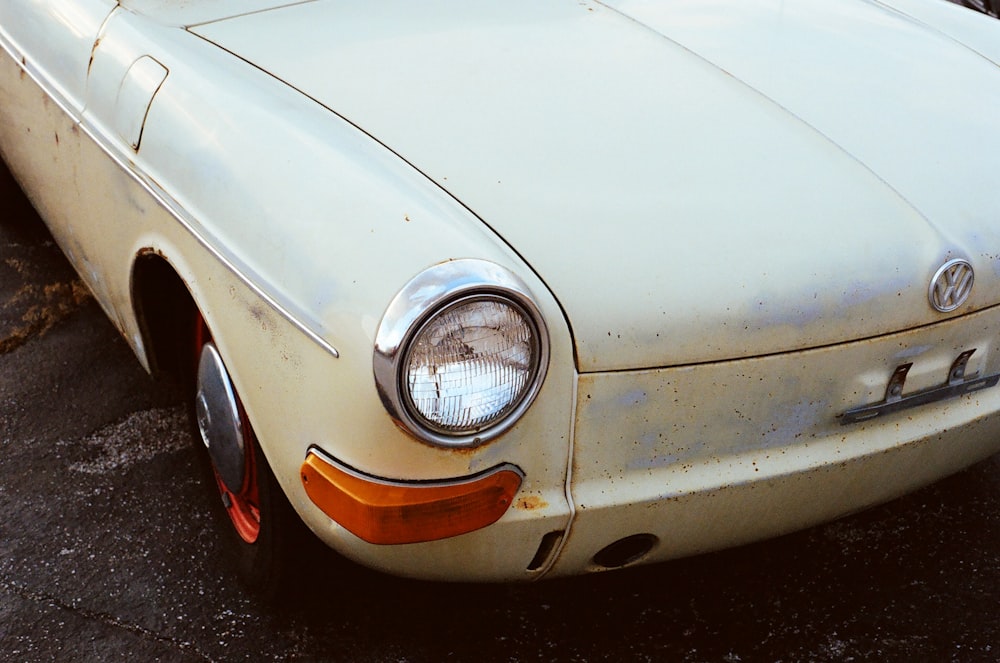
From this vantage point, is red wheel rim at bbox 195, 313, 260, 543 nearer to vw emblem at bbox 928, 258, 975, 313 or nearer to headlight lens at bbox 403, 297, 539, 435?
headlight lens at bbox 403, 297, 539, 435

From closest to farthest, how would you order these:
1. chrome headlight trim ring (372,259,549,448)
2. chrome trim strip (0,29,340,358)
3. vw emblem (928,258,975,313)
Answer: chrome headlight trim ring (372,259,549,448) < chrome trim strip (0,29,340,358) < vw emblem (928,258,975,313)

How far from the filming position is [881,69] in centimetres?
204

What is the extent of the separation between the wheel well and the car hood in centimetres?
47

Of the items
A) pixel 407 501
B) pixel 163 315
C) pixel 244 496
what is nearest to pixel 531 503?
pixel 407 501

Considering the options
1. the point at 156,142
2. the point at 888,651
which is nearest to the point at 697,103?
the point at 156,142

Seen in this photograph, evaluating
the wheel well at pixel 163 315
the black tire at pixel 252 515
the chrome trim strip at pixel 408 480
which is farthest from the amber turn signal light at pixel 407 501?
the wheel well at pixel 163 315

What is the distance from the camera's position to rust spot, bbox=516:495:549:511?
1.46 m

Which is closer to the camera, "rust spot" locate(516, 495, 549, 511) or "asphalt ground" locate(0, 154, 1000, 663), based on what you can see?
"rust spot" locate(516, 495, 549, 511)

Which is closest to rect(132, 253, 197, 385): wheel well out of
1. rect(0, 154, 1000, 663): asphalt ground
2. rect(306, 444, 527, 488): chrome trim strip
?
rect(0, 154, 1000, 663): asphalt ground

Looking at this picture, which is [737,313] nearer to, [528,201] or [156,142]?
[528,201]

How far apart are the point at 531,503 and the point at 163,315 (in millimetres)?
997

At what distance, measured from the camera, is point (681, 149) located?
1654 millimetres

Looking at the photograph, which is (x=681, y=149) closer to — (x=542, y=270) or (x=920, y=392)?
(x=542, y=270)

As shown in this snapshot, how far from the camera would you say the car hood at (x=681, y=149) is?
1.46 metres
